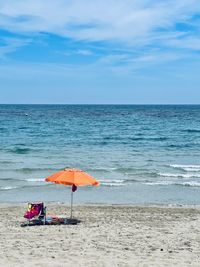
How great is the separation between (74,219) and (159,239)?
11.5ft

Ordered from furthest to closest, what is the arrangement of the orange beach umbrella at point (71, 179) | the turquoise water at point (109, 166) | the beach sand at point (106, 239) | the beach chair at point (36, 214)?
1. the turquoise water at point (109, 166)
2. the orange beach umbrella at point (71, 179)
3. the beach chair at point (36, 214)
4. the beach sand at point (106, 239)

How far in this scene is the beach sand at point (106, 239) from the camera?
35.7ft

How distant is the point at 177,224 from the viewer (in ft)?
49.8

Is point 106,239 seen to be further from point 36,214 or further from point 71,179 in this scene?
point 36,214

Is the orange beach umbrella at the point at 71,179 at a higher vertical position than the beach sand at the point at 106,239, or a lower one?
higher

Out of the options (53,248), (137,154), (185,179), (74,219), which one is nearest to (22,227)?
(74,219)

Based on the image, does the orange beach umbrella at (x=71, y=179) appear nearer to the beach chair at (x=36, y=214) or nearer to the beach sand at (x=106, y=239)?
the beach chair at (x=36, y=214)

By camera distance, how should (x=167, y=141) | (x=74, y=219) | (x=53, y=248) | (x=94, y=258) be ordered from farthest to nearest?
(x=167, y=141), (x=74, y=219), (x=53, y=248), (x=94, y=258)

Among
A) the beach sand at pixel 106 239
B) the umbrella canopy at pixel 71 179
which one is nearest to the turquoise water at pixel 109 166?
the beach sand at pixel 106 239

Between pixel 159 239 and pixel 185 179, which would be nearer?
pixel 159 239

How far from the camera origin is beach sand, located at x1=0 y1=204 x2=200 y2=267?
10.9 metres

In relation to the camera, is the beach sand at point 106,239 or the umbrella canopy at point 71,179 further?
the umbrella canopy at point 71,179

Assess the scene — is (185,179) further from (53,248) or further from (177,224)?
(53,248)

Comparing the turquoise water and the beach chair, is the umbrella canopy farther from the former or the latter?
the turquoise water
